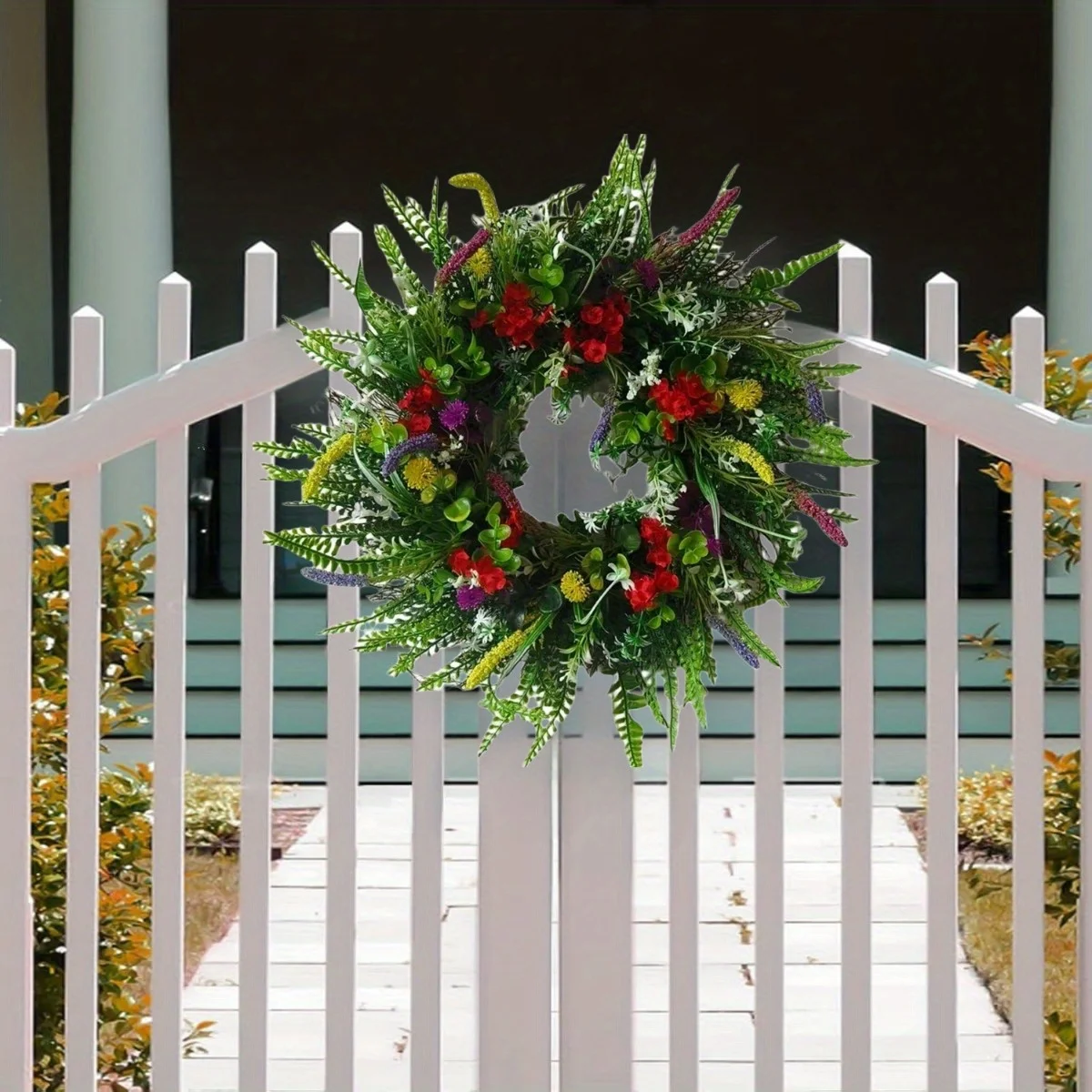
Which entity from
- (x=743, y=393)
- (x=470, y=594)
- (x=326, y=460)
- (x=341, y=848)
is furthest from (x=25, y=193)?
(x=743, y=393)

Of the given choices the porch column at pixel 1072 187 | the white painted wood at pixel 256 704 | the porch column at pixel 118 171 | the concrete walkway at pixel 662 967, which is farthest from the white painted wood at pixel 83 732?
the porch column at pixel 1072 187

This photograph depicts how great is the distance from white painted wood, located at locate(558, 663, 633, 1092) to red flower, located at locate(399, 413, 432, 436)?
51cm

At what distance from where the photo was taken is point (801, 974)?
4371 mm

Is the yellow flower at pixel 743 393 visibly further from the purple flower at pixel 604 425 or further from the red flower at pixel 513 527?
the red flower at pixel 513 527

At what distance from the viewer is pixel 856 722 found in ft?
8.03

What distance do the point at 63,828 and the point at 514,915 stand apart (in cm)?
104

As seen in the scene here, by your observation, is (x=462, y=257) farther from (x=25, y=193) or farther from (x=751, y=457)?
(x=25, y=193)

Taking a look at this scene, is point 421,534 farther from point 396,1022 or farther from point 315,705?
point 315,705

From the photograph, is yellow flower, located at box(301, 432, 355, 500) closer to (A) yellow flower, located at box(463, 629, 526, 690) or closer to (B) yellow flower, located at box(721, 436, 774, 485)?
(A) yellow flower, located at box(463, 629, 526, 690)

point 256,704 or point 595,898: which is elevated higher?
point 256,704

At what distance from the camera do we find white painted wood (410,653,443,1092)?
2.44 m

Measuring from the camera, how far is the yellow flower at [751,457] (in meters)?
2.08

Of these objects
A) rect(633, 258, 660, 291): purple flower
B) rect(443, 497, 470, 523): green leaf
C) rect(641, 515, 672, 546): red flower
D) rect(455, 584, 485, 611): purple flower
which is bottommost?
rect(455, 584, 485, 611): purple flower

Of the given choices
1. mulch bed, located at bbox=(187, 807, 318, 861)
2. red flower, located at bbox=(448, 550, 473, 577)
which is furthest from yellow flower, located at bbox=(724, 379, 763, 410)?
mulch bed, located at bbox=(187, 807, 318, 861)
